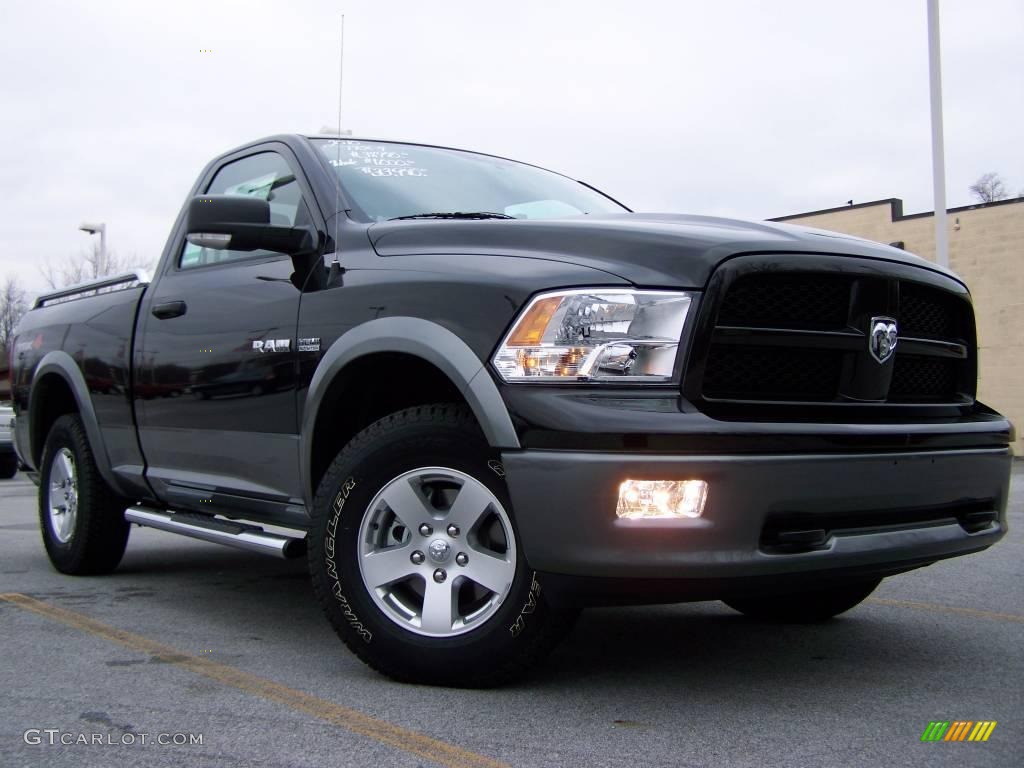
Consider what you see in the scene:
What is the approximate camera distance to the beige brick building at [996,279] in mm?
23562

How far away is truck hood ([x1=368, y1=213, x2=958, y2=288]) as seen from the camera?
322 cm

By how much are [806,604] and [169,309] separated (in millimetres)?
2958

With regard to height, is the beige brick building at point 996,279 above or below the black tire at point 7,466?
above

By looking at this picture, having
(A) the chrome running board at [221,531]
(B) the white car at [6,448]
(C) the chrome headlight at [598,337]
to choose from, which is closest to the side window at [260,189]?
(A) the chrome running board at [221,531]

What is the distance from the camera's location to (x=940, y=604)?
496cm

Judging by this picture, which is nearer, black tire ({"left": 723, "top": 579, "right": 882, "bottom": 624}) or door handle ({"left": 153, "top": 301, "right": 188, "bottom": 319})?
black tire ({"left": 723, "top": 579, "right": 882, "bottom": 624})

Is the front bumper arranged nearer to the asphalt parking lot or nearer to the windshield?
the asphalt parking lot

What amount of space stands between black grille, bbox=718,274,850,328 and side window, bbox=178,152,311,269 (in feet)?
6.18

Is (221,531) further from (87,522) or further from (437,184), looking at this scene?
(87,522)

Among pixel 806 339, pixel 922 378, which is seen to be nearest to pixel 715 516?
pixel 806 339

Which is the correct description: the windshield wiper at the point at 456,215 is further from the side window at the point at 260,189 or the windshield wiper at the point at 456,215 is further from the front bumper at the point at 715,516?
the front bumper at the point at 715,516

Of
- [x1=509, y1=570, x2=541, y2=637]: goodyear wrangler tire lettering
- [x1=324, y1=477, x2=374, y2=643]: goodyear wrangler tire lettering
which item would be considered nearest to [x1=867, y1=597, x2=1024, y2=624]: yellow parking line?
[x1=509, y1=570, x2=541, y2=637]: goodyear wrangler tire lettering

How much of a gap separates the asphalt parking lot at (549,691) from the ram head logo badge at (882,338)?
101 cm

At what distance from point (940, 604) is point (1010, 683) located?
145cm
